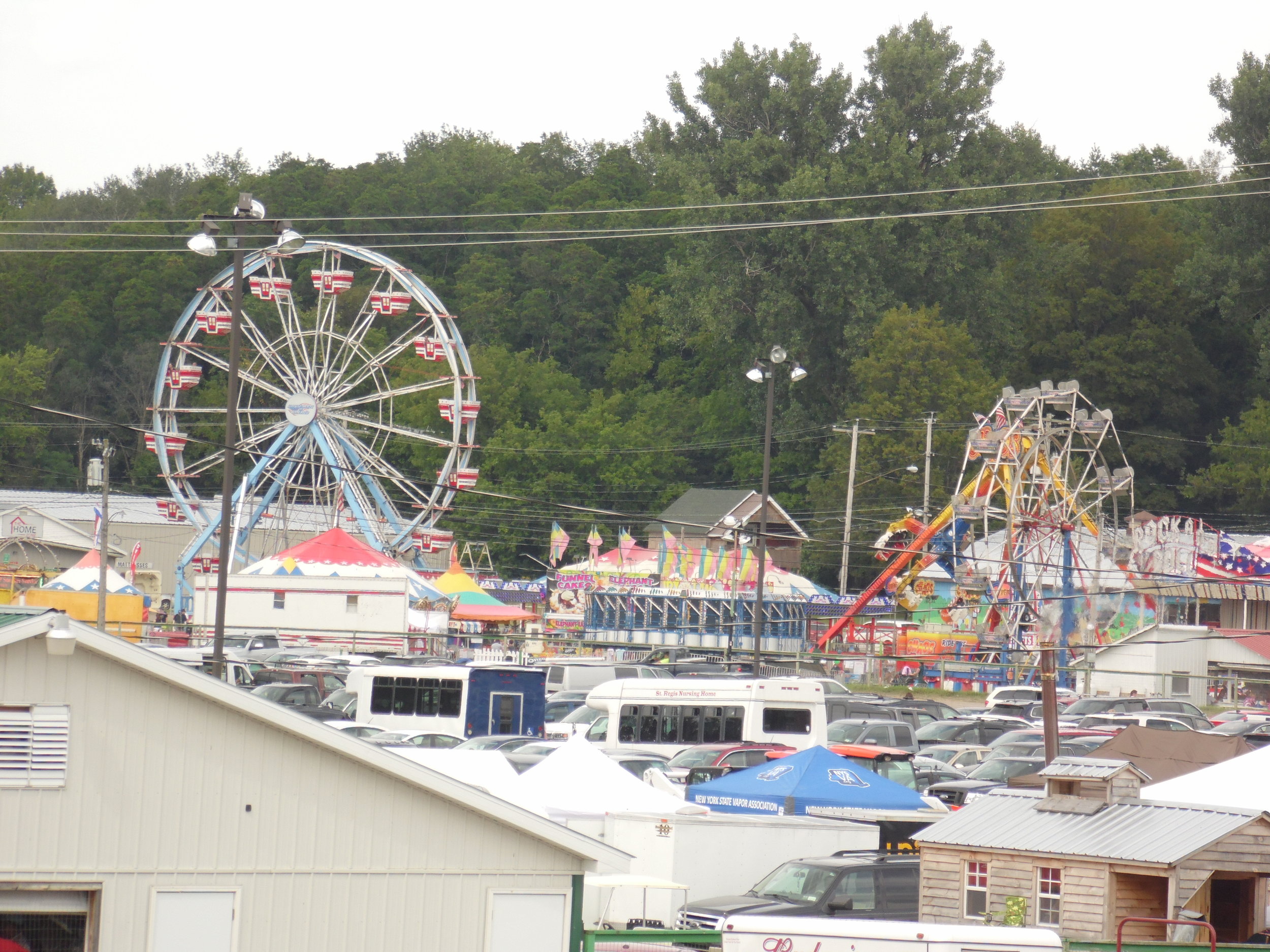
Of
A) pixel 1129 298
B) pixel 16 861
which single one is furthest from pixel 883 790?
pixel 1129 298

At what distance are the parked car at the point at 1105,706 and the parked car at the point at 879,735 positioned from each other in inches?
362

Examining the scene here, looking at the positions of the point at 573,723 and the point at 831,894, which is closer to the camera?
the point at 831,894

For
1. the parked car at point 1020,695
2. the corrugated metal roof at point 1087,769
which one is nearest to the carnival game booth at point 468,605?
the parked car at point 1020,695

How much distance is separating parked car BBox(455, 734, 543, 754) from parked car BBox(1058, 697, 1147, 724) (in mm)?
15338

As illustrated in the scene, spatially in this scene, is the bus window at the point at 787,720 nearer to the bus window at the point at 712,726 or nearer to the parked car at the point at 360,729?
the bus window at the point at 712,726

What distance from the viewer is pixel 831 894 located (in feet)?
51.8

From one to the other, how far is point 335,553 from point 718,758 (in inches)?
1103

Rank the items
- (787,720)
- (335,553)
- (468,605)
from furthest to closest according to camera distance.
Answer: (468,605), (335,553), (787,720)

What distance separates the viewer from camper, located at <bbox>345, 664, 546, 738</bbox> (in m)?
30.9

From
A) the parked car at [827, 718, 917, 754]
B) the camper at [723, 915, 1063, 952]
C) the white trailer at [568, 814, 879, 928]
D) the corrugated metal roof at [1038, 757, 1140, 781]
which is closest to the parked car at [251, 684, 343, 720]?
the parked car at [827, 718, 917, 754]

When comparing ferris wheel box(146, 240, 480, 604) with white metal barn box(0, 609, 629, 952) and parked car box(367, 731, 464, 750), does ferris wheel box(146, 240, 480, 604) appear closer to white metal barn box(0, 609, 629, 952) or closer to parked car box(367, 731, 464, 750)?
parked car box(367, 731, 464, 750)

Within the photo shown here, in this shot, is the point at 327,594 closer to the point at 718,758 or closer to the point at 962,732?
the point at 962,732

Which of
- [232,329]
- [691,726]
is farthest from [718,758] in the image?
[232,329]

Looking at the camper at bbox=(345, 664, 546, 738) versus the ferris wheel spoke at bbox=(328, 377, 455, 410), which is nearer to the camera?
the camper at bbox=(345, 664, 546, 738)
